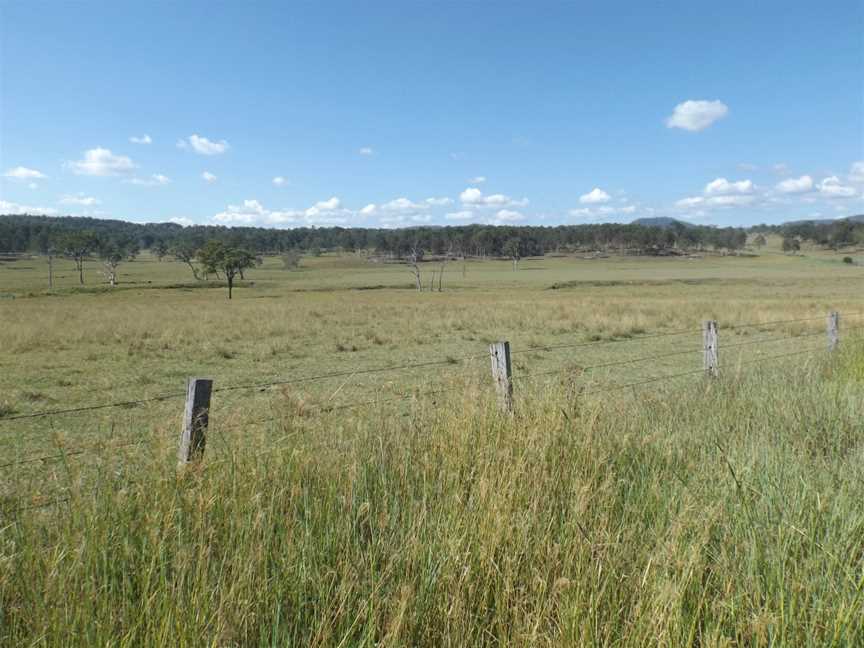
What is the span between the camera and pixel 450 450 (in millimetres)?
4008

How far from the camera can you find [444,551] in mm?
2688

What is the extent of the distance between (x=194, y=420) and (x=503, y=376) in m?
2.72

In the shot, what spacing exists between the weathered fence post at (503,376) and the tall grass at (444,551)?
3.19ft

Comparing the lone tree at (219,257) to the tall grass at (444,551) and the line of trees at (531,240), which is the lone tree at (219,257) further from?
the line of trees at (531,240)

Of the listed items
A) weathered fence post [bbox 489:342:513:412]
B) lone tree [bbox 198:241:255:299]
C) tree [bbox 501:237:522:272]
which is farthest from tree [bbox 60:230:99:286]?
weathered fence post [bbox 489:342:513:412]

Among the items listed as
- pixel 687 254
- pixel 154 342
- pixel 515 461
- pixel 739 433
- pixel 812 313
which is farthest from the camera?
pixel 687 254

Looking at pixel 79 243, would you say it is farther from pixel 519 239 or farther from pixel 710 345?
pixel 710 345

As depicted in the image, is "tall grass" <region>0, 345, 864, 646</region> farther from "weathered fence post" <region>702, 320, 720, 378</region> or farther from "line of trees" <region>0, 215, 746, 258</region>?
"line of trees" <region>0, 215, 746, 258</region>

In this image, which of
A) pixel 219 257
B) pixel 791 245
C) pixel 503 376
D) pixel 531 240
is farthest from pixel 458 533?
pixel 791 245

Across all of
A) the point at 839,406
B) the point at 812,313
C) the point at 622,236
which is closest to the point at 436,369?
the point at 839,406

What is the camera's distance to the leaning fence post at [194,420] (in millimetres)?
3889

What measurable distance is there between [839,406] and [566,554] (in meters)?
4.97

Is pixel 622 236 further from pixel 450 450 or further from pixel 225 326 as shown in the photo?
pixel 450 450

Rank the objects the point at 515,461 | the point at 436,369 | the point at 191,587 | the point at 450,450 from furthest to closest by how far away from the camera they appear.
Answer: the point at 436,369 < the point at 450,450 < the point at 515,461 < the point at 191,587
